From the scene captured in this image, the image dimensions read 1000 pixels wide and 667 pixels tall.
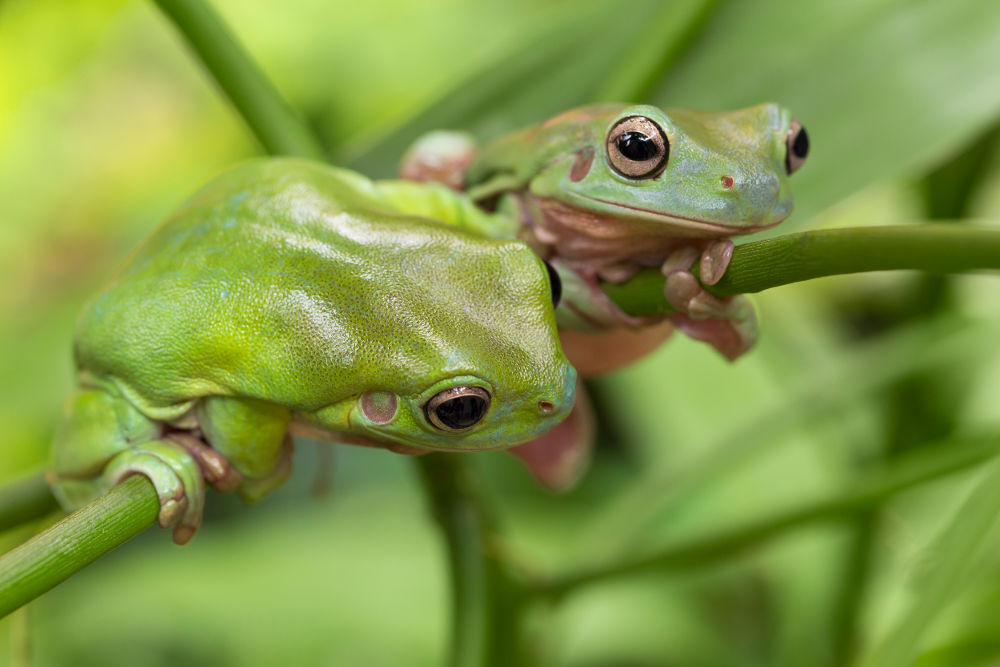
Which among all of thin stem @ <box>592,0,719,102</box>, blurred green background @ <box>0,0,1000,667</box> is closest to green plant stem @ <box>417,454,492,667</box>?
blurred green background @ <box>0,0,1000,667</box>

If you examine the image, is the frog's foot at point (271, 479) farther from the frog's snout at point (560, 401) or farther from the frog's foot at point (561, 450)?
the frog's foot at point (561, 450)

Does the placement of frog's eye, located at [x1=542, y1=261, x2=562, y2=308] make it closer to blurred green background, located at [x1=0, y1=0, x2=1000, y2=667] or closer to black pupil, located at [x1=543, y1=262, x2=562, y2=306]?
black pupil, located at [x1=543, y1=262, x2=562, y2=306]

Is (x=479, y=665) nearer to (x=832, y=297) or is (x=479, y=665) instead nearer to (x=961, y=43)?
(x=961, y=43)

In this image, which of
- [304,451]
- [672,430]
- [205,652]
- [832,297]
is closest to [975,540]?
[672,430]

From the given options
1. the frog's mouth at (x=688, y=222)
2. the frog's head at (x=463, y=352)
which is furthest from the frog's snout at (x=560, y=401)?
the frog's mouth at (x=688, y=222)

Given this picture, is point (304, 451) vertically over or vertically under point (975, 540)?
over

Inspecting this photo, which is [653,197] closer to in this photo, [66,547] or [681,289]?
[681,289]
